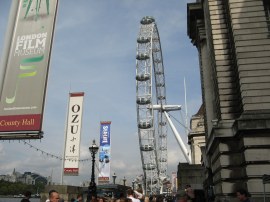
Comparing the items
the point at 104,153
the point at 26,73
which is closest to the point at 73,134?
the point at 26,73

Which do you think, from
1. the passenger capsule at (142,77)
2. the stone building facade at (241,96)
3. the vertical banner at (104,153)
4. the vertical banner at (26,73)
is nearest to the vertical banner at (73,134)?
the vertical banner at (26,73)

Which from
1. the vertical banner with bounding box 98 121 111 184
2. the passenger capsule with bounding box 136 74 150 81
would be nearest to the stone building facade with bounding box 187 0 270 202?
the vertical banner with bounding box 98 121 111 184

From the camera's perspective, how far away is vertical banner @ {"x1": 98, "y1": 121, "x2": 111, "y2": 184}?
41.3 metres

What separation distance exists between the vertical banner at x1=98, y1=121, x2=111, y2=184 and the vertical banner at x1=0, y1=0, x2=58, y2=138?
2252 cm

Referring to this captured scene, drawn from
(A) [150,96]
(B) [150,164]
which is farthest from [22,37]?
(B) [150,164]

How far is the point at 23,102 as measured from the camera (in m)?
18.9

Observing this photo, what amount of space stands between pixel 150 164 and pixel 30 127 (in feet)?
177

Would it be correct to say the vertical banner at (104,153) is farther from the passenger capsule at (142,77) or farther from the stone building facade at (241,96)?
the passenger capsule at (142,77)

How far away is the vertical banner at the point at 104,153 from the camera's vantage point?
41312 mm

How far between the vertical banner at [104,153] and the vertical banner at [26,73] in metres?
22.5

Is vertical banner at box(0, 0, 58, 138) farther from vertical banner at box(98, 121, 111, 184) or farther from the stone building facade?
vertical banner at box(98, 121, 111, 184)

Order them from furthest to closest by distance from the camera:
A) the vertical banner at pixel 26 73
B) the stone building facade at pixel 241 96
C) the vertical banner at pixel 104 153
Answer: the vertical banner at pixel 104 153
the vertical banner at pixel 26 73
the stone building facade at pixel 241 96

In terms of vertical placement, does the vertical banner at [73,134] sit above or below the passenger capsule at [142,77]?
below

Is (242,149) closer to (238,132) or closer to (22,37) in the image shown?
(238,132)
